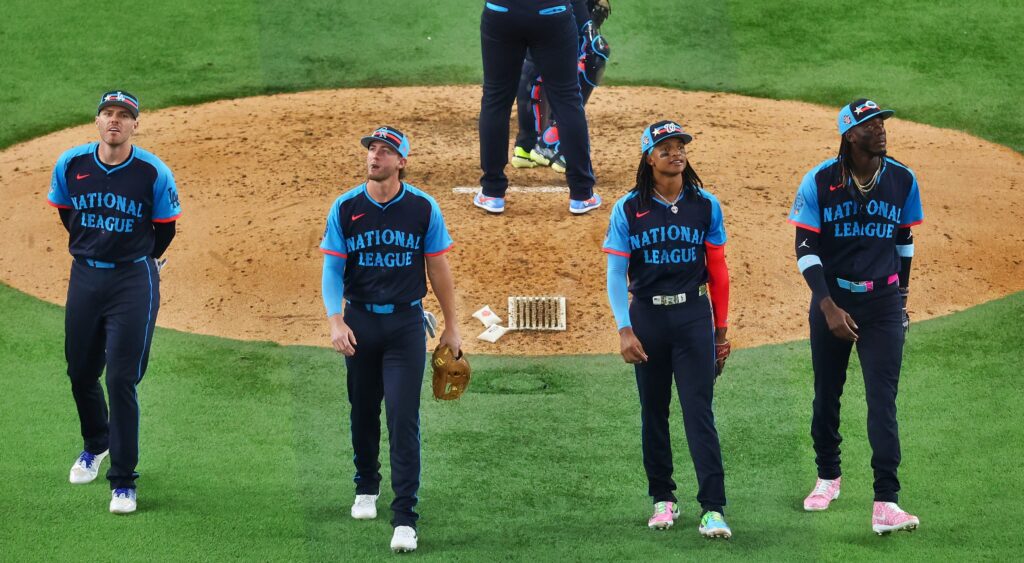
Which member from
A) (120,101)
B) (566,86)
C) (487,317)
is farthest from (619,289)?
(566,86)

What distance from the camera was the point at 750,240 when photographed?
30.1 ft

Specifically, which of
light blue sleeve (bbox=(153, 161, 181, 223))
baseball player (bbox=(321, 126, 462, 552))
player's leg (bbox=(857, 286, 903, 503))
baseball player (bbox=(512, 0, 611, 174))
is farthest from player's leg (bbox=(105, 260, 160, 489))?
baseball player (bbox=(512, 0, 611, 174))

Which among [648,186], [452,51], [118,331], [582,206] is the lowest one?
[118,331]

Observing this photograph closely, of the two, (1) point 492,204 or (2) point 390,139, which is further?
(1) point 492,204

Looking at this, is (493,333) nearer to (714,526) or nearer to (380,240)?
(380,240)

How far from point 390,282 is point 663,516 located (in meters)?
1.54

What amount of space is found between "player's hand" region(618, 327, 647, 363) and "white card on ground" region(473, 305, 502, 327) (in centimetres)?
270

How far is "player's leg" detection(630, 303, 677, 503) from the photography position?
583 centimetres

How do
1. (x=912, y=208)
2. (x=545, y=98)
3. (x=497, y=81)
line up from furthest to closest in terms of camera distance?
(x=545, y=98) < (x=497, y=81) < (x=912, y=208)

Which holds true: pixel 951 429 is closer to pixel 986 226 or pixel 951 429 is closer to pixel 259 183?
pixel 986 226

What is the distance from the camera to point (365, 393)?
235 inches

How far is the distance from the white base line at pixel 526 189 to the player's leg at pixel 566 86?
56 cm

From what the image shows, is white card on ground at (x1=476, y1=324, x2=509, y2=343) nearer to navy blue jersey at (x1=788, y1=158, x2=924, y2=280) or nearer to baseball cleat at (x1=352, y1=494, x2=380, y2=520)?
baseball cleat at (x1=352, y1=494, x2=380, y2=520)

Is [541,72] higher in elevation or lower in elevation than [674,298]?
higher
